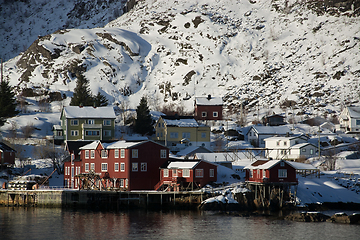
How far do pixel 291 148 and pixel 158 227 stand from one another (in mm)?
51242

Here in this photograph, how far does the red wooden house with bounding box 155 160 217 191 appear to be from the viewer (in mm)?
70938

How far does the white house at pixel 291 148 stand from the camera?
96.8 meters

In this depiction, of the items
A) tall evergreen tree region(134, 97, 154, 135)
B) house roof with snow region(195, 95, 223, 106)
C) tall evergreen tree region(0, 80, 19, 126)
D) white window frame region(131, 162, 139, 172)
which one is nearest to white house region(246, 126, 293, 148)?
house roof with snow region(195, 95, 223, 106)

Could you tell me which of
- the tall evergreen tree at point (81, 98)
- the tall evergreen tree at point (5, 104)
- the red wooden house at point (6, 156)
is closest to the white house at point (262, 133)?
the tall evergreen tree at point (81, 98)

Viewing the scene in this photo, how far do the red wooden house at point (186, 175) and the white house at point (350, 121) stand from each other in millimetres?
56056

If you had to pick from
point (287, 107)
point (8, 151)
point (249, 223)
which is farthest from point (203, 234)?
point (287, 107)

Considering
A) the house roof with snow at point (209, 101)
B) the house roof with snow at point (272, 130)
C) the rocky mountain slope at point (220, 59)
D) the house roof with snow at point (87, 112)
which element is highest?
the rocky mountain slope at point (220, 59)

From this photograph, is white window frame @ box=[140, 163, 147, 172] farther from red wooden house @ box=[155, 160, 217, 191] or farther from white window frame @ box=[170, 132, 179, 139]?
white window frame @ box=[170, 132, 179, 139]

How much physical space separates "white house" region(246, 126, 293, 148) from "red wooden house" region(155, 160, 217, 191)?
3945cm

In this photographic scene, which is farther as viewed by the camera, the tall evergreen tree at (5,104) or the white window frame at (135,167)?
the tall evergreen tree at (5,104)

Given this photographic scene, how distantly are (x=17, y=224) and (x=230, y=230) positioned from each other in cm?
2396

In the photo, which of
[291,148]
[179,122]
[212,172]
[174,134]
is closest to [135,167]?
[212,172]

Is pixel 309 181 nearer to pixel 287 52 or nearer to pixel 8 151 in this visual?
pixel 8 151

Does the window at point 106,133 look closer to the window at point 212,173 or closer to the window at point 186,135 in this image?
the window at point 186,135
